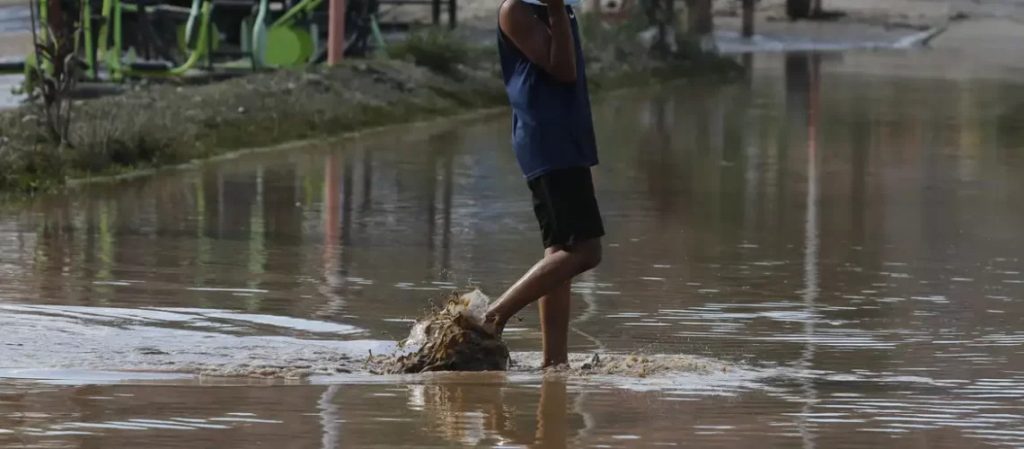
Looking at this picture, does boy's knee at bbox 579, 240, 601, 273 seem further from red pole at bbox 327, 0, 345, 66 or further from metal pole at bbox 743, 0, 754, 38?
metal pole at bbox 743, 0, 754, 38

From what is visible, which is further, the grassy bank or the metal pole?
the metal pole

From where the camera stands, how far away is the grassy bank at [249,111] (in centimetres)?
1548

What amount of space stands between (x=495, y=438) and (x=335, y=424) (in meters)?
0.49

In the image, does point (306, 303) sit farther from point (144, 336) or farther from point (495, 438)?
point (495, 438)

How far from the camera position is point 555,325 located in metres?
7.89

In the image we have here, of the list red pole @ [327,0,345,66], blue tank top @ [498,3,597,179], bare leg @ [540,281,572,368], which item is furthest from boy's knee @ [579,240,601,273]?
red pole @ [327,0,345,66]

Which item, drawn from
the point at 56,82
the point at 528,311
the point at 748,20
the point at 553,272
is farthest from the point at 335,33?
the point at 748,20

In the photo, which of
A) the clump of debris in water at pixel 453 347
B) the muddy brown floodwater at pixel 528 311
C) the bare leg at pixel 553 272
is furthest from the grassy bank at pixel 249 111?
the bare leg at pixel 553 272

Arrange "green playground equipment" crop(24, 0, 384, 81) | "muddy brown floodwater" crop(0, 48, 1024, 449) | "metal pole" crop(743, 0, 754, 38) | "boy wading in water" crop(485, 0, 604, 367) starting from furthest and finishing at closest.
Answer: "metal pole" crop(743, 0, 754, 38)
"green playground equipment" crop(24, 0, 384, 81)
"boy wading in water" crop(485, 0, 604, 367)
"muddy brown floodwater" crop(0, 48, 1024, 449)

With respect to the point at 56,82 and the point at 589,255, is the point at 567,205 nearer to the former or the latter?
the point at 589,255

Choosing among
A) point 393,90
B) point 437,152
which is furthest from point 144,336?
point 393,90

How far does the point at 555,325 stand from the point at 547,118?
76 cm

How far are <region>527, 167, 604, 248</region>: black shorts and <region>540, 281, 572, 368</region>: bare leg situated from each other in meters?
0.23

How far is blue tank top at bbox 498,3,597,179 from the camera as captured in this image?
7.62 m
